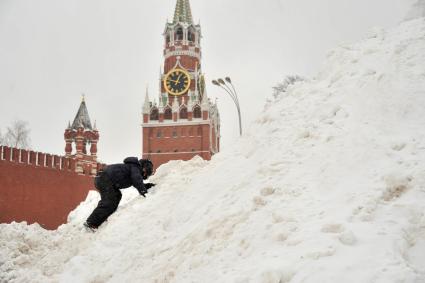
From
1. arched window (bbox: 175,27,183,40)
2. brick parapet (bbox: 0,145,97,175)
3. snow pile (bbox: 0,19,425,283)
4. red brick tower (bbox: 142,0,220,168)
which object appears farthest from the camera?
arched window (bbox: 175,27,183,40)

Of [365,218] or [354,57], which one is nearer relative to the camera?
[365,218]

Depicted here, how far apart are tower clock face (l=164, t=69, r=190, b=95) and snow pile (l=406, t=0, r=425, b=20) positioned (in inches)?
1728

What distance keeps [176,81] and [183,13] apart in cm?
1136

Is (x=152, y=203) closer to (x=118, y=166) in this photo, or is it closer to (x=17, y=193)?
(x=118, y=166)

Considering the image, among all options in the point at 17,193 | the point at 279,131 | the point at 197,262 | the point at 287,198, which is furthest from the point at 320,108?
the point at 17,193

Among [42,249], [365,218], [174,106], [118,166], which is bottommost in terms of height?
[42,249]

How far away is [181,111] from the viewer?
50969mm

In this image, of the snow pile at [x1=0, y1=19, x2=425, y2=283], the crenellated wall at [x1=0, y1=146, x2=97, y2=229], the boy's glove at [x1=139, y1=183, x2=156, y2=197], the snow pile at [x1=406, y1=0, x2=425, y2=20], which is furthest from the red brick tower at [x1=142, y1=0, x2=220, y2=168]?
the snow pile at [x1=0, y1=19, x2=425, y2=283]

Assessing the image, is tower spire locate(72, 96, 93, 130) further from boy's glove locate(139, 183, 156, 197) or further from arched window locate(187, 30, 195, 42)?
boy's glove locate(139, 183, 156, 197)

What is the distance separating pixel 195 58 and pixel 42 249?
1990 inches

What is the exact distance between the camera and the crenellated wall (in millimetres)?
17219

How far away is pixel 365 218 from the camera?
3.76 metres

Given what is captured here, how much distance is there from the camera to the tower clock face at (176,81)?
53.2 m

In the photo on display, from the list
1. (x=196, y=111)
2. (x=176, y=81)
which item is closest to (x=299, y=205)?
(x=196, y=111)
